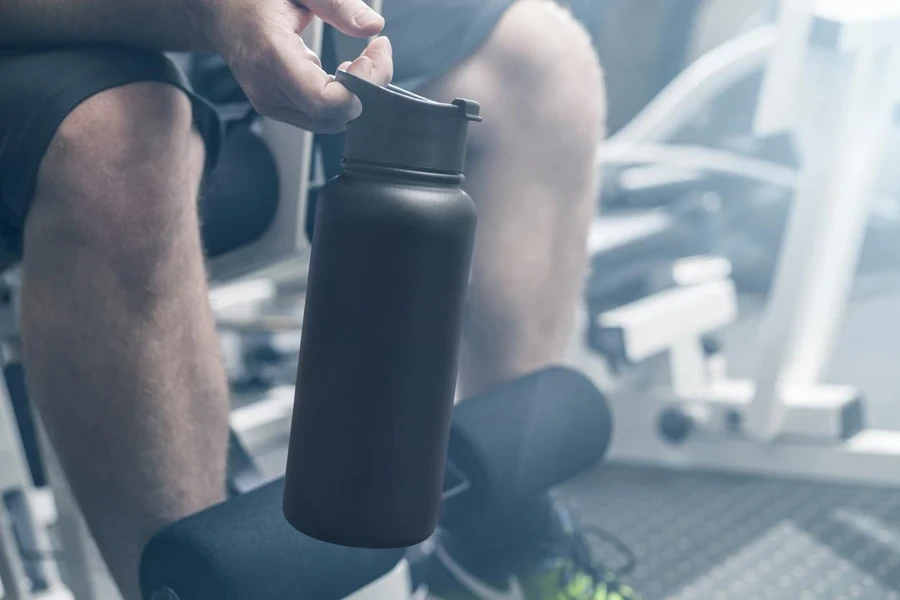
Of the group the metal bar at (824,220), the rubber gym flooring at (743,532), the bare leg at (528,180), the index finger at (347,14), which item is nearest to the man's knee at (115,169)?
the index finger at (347,14)

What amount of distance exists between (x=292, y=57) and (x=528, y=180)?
1.16 feet

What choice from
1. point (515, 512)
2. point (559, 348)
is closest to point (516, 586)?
point (515, 512)

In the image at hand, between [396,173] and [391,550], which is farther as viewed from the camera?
[391,550]

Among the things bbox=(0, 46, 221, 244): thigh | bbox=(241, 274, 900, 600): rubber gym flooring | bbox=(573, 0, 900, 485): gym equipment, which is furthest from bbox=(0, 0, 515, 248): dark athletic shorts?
bbox=(573, 0, 900, 485): gym equipment

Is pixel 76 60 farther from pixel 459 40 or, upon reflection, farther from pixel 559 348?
pixel 559 348

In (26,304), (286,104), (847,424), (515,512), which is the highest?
(286,104)

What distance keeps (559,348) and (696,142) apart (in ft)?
1.92

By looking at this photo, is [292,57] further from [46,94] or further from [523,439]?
[523,439]

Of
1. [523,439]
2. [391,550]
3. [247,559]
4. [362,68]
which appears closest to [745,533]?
[523,439]

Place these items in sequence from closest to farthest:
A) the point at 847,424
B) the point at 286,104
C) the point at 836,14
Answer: the point at 286,104, the point at 836,14, the point at 847,424

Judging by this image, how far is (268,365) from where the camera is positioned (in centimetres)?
101

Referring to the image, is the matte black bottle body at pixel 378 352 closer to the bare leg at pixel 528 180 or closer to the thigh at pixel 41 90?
the thigh at pixel 41 90

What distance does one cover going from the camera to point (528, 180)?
2.41 ft

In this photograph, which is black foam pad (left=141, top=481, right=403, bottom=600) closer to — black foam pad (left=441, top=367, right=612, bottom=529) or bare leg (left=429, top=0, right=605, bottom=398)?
black foam pad (left=441, top=367, right=612, bottom=529)
